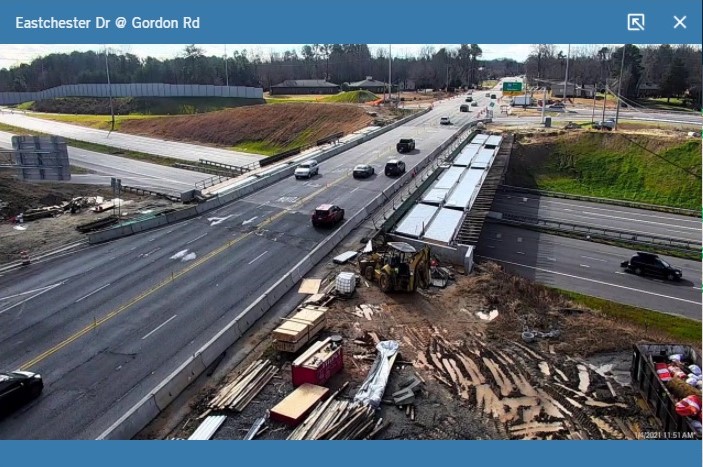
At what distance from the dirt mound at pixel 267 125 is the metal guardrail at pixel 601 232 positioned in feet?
130

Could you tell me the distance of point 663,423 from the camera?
647 inches

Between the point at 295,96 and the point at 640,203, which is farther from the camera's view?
the point at 295,96

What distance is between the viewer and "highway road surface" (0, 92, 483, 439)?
18844 mm

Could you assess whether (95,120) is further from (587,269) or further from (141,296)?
(587,269)

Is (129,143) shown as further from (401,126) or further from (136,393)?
(136,393)

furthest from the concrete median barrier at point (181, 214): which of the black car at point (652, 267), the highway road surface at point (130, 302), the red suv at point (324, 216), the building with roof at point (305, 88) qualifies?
the building with roof at point (305, 88)

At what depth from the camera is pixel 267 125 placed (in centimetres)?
9238

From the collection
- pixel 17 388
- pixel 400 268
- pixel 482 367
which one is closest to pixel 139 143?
pixel 400 268

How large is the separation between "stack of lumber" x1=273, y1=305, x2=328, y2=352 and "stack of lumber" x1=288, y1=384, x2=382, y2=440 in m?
3.74

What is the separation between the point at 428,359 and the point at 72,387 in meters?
13.1

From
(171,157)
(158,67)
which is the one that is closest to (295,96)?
(158,67)

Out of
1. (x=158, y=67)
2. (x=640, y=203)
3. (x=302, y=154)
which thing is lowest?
(x=640, y=203)

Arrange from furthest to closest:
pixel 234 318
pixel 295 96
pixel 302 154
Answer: pixel 295 96, pixel 302 154, pixel 234 318

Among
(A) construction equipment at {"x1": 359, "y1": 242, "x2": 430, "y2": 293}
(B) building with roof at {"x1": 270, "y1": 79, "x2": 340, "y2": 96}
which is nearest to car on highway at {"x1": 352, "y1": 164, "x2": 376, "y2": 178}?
(A) construction equipment at {"x1": 359, "y1": 242, "x2": 430, "y2": 293}
